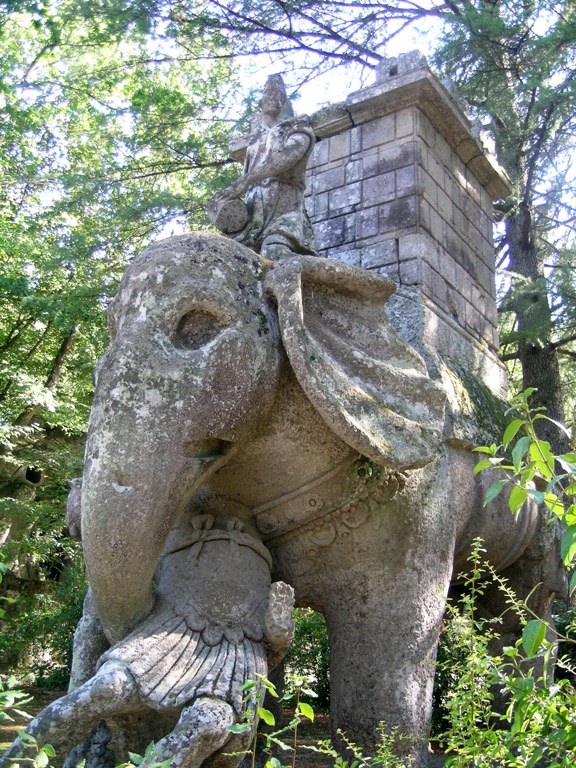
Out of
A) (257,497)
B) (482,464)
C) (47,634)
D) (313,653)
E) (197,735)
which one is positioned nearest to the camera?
(482,464)

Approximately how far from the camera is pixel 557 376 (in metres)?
9.27

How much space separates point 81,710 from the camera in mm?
1953

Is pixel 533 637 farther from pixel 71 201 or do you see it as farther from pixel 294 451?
pixel 71 201

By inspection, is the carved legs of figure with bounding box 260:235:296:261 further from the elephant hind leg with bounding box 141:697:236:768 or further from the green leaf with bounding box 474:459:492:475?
the elephant hind leg with bounding box 141:697:236:768

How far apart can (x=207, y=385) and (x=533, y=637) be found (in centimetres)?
118

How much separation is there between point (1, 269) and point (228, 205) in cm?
789

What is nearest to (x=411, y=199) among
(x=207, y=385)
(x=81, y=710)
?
(x=207, y=385)

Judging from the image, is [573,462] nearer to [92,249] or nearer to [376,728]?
[376,728]

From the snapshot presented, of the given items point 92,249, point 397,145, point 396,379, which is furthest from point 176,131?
point 396,379

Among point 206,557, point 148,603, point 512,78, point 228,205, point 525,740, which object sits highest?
point 512,78

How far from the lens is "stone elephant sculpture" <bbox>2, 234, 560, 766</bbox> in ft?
7.36

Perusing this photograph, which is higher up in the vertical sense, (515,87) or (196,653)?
(515,87)

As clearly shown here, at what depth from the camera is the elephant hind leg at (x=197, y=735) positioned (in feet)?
6.16

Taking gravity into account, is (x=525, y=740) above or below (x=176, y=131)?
below
